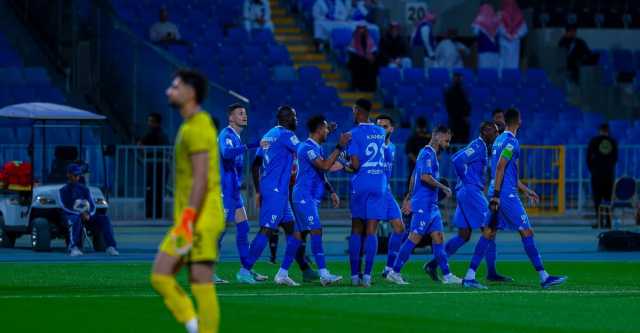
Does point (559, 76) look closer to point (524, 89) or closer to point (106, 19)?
point (524, 89)

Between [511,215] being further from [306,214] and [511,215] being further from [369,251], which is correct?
[306,214]

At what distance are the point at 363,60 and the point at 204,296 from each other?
2633 centimetres

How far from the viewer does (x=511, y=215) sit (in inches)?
744

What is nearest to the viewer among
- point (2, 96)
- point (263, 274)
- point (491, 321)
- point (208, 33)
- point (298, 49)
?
point (491, 321)

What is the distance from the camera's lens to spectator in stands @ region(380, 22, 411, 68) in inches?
1506

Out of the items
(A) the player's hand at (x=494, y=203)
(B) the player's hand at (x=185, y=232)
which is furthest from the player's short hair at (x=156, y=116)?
(B) the player's hand at (x=185, y=232)

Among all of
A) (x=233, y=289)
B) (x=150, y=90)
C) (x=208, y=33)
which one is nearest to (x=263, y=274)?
(x=233, y=289)

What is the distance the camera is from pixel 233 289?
17953 millimetres

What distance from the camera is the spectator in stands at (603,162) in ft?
106

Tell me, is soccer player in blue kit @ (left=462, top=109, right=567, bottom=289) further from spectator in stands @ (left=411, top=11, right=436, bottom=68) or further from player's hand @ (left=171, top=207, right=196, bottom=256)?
spectator in stands @ (left=411, top=11, right=436, bottom=68)

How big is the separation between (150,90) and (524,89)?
398 inches

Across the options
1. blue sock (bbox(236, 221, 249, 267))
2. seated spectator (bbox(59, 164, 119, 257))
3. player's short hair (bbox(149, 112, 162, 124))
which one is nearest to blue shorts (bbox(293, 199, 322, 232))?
A: blue sock (bbox(236, 221, 249, 267))

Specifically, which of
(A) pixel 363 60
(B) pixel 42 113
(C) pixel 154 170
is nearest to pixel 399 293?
(B) pixel 42 113

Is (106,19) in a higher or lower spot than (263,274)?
higher
